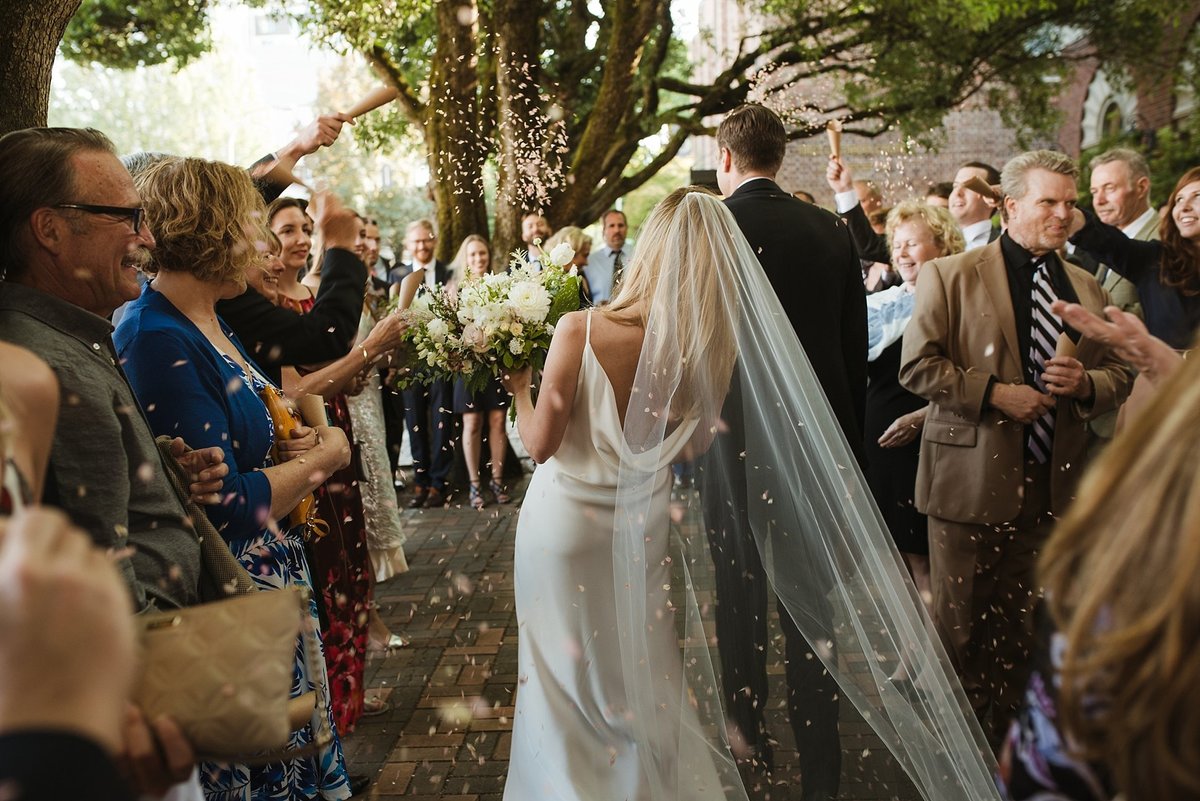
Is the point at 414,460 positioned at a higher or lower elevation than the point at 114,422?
lower

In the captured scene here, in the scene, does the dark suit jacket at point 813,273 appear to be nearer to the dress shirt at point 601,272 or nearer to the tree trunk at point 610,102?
the dress shirt at point 601,272

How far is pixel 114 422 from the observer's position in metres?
1.91

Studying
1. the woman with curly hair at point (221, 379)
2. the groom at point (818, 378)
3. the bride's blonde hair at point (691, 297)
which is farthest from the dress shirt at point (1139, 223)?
the woman with curly hair at point (221, 379)

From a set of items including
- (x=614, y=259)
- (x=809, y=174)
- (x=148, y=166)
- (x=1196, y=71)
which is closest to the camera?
(x=148, y=166)

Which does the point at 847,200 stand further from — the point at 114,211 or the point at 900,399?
the point at 114,211

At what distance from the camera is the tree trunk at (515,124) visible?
35.2ft

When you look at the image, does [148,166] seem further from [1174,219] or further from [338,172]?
[338,172]

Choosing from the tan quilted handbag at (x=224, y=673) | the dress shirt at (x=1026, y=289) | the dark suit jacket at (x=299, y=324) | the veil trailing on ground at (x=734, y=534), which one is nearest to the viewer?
the tan quilted handbag at (x=224, y=673)

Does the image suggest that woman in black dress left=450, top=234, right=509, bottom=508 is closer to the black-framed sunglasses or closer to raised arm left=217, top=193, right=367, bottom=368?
raised arm left=217, top=193, right=367, bottom=368

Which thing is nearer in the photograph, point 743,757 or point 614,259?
point 743,757

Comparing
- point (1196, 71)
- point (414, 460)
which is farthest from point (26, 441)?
point (1196, 71)

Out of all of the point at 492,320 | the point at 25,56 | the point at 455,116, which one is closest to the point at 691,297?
the point at 492,320

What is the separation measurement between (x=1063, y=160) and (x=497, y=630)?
12.0 ft

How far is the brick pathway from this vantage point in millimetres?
2867
